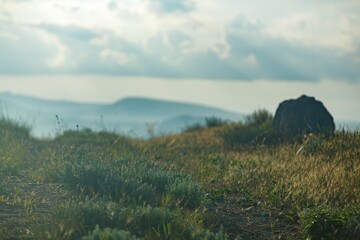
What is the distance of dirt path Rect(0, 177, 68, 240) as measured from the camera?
23.3ft

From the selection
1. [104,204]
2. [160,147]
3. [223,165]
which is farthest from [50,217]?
[160,147]

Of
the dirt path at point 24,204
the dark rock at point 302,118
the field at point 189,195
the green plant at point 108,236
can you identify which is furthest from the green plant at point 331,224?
the dark rock at point 302,118

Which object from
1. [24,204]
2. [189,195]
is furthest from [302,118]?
[24,204]

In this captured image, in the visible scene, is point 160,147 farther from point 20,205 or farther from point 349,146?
point 20,205

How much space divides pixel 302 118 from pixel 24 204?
34.0 feet

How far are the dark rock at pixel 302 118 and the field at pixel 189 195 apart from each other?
2409mm

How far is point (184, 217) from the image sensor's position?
761 centimetres

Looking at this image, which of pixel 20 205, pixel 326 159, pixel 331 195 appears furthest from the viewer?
pixel 326 159

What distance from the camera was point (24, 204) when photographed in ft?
27.4

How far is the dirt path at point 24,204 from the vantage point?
709cm

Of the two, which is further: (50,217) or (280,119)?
(280,119)

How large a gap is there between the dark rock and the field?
7.90 ft

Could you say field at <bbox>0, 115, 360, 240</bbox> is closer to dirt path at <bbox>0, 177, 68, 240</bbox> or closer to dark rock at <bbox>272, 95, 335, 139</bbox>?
dirt path at <bbox>0, 177, 68, 240</bbox>

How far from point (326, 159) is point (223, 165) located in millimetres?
1967
